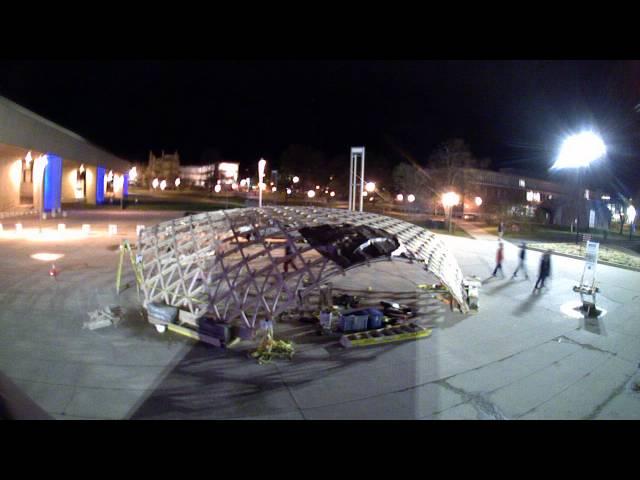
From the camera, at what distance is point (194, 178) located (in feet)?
410

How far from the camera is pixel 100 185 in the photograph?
60.1 meters

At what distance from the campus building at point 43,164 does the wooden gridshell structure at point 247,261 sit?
2257cm

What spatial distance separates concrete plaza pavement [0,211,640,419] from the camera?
23.0 ft

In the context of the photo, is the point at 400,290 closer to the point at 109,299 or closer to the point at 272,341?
the point at 272,341

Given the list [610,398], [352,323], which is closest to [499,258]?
[352,323]

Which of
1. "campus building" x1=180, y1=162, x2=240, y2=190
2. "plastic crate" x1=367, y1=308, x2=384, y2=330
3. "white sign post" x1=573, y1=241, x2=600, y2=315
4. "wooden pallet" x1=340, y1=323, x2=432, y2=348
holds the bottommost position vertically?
"wooden pallet" x1=340, y1=323, x2=432, y2=348

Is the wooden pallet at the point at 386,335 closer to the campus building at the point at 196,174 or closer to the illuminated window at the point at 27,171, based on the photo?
the illuminated window at the point at 27,171

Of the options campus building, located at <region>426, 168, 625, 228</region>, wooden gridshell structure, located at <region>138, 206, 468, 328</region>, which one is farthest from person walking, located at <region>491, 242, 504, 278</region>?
campus building, located at <region>426, 168, 625, 228</region>

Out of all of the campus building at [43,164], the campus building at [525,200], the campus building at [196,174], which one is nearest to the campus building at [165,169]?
the campus building at [196,174]

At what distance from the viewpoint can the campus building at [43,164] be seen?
1344 inches

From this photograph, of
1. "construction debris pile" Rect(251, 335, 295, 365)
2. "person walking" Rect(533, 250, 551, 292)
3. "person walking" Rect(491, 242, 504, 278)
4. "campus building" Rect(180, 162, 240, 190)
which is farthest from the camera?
"campus building" Rect(180, 162, 240, 190)

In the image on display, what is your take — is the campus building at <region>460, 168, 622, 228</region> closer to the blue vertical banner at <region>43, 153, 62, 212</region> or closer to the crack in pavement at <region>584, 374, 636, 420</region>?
the crack in pavement at <region>584, 374, 636, 420</region>

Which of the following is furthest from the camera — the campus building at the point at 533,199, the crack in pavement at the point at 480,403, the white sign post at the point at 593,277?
the campus building at the point at 533,199

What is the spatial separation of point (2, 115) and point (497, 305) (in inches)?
1352
